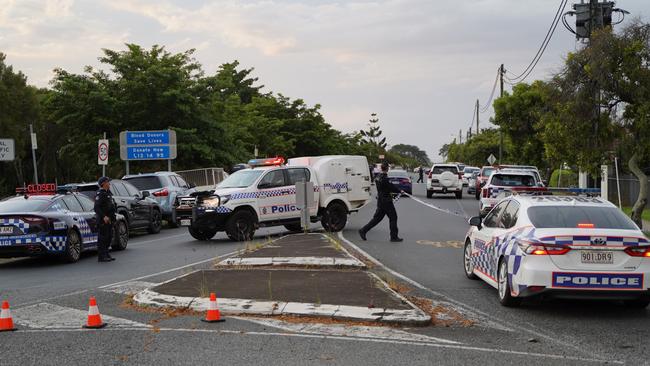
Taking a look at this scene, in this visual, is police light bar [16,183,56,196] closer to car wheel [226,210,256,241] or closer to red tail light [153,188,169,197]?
car wheel [226,210,256,241]

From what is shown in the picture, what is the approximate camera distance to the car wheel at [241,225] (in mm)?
18312

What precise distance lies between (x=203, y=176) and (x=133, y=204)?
49.0 ft

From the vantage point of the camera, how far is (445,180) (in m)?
40.3

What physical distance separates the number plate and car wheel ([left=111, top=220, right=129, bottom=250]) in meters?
11.5

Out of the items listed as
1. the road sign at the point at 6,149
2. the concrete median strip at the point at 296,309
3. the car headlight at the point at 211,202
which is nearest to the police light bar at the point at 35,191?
the car headlight at the point at 211,202

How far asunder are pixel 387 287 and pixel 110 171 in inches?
1517

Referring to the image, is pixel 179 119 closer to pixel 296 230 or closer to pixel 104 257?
pixel 296 230

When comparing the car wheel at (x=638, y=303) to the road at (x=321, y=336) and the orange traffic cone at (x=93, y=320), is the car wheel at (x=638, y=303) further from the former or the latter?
the orange traffic cone at (x=93, y=320)

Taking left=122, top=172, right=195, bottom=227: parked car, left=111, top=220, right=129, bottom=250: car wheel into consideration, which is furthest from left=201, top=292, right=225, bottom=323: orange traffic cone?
left=122, top=172, right=195, bottom=227: parked car

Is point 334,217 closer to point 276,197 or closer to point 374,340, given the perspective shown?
point 276,197

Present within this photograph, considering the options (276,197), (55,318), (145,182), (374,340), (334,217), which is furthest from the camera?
(145,182)

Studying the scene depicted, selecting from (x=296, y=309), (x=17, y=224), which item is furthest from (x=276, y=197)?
(x=296, y=309)

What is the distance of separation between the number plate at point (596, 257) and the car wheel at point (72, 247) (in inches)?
402

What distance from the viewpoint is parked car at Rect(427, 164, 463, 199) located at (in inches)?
1590
